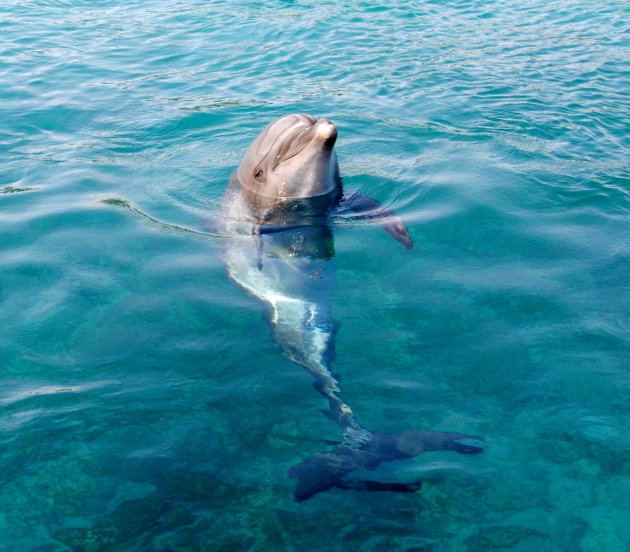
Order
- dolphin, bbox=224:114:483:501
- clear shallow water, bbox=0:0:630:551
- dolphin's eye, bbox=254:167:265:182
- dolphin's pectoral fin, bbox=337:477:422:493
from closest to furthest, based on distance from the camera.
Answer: clear shallow water, bbox=0:0:630:551, dolphin's pectoral fin, bbox=337:477:422:493, dolphin, bbox=224:114:483:501, dolphin's eye, bbox=254:167:265:182

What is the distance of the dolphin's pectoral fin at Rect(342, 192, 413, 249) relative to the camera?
7.64 metres

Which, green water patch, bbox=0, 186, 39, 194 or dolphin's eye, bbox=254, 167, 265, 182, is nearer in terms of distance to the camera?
dolphin's eye, bbox=254, 167, 265, 182

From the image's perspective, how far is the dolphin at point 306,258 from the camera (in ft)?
16.1

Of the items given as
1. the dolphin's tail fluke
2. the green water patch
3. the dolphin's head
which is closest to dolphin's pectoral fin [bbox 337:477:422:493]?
the dolphin's tail fluke

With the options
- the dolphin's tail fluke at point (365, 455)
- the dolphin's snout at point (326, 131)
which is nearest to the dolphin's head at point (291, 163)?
the dolphin's snout at point (326, 131)

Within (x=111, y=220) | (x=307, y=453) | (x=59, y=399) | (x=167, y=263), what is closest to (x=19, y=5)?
(x=111, y=220)

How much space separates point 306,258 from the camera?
7414 millimetres

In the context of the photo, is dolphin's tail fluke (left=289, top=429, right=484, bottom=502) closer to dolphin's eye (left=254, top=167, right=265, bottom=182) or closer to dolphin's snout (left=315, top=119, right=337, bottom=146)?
dolphin's snout (left=315, top=119, right=337, bottom=146)

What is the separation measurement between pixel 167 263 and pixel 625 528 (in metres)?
4.99

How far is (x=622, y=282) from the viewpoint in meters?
7.00

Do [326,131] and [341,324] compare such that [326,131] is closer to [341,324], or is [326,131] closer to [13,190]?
[341,324]

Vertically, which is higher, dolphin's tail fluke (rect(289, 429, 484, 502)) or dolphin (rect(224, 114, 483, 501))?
dolphin (rect(224, 114, 483, 501))

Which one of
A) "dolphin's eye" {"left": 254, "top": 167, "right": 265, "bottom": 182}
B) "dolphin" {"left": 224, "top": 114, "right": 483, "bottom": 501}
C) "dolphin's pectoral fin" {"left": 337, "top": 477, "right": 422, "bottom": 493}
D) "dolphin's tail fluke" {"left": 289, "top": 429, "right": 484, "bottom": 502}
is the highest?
"dolphin's eye" {"left": 254, "top": 167, "right": 265, "bottom": 182}

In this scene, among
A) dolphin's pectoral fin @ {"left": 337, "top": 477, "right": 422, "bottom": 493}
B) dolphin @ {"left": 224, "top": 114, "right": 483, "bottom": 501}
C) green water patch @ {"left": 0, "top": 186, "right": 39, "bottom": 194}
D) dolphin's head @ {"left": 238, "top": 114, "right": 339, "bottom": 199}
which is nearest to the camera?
dolphin's pectoral fin @ {"left": 337, "top": 477, "right": 422, "bottom": 493}
